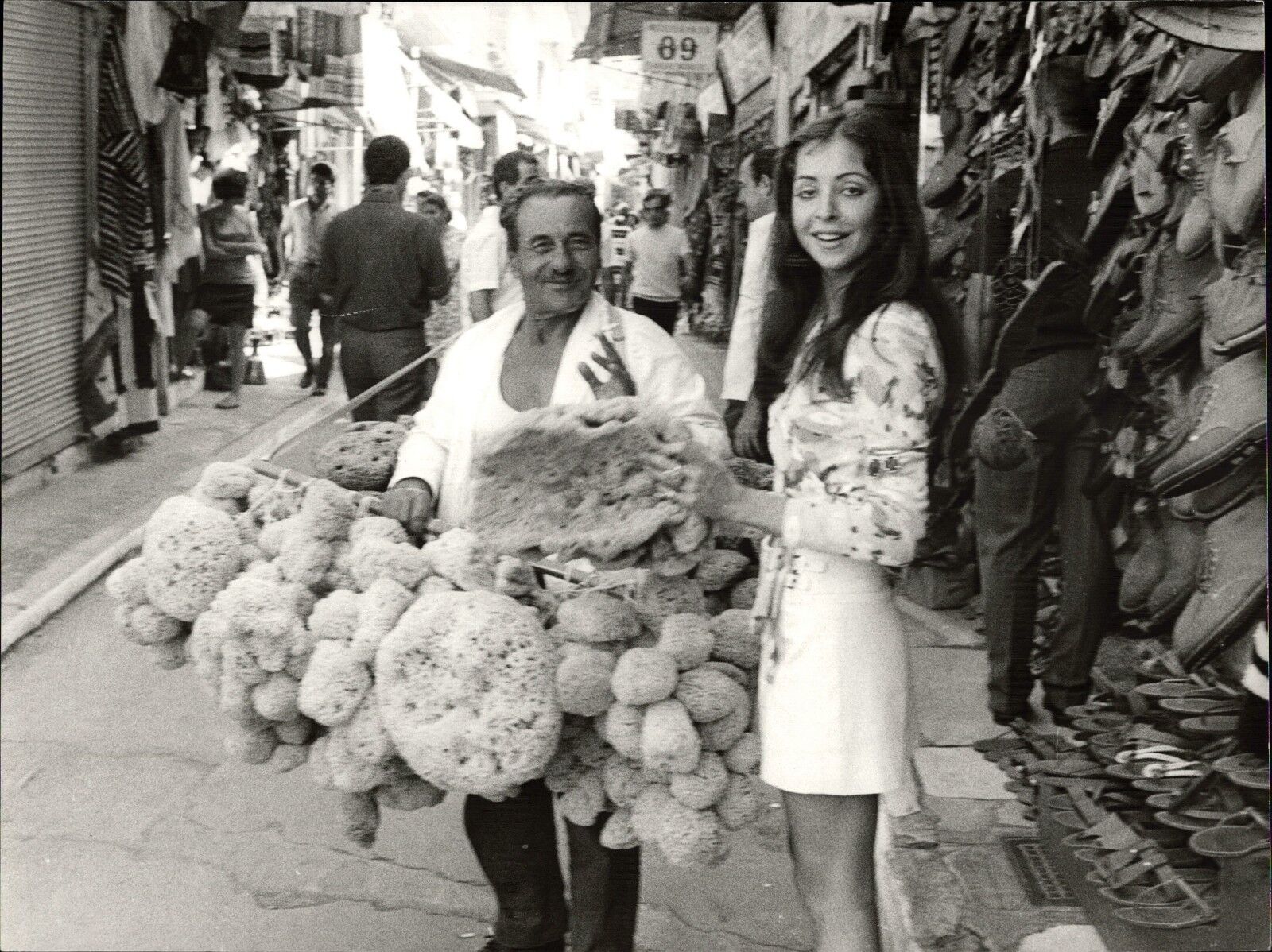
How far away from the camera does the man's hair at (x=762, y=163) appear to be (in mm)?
2219

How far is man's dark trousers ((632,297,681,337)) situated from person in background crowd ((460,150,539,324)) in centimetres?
22

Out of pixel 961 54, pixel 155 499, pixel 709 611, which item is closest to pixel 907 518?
pixel 709 611

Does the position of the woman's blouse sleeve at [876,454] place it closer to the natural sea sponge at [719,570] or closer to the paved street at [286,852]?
the natural sea sponge at [719,570]

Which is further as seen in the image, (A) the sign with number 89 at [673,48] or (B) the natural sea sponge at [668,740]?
(A) the sign with number 89 at [673,48]

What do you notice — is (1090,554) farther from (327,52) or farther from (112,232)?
(112,232)

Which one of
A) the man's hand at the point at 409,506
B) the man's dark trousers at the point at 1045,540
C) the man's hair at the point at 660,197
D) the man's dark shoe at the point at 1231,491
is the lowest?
the man's dark trousers at the point at 1045,540

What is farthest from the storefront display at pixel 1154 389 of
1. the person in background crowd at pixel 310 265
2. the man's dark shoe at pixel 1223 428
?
the person in background crowd at pixel 310 265

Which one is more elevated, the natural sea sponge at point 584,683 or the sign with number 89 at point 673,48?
the sign with number 89 at point 673,48

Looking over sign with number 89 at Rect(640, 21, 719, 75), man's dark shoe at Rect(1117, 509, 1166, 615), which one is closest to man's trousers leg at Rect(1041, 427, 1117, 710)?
man's dark shoe at Rect(1117, 509, 1166, 615)

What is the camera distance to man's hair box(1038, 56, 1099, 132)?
11.7ft

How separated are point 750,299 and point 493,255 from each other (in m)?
0.43

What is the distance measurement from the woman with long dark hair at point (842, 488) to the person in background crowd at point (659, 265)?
289 millimetres

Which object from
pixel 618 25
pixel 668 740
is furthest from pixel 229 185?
pixel 668 740

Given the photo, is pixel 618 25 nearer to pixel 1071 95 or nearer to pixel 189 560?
pixel 189 560
